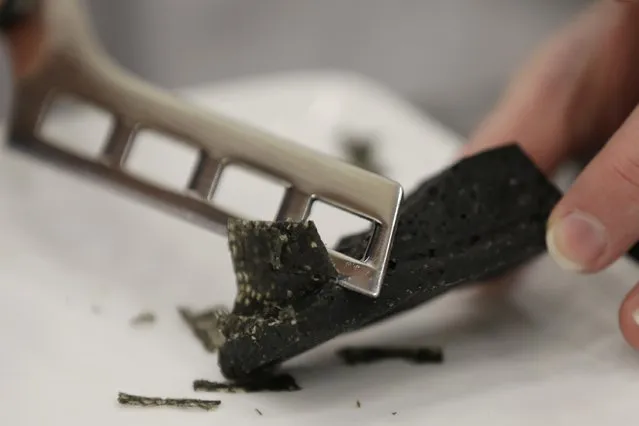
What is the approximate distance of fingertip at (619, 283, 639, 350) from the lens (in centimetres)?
78

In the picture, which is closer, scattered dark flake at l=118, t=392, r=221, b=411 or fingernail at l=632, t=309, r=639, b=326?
scattered dark flake at l=118, t=392, r=221, b=411

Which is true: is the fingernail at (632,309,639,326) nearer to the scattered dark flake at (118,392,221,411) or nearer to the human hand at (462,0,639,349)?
the human hand at (462,0,639,349)

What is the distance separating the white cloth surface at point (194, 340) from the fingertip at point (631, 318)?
0.02 meters

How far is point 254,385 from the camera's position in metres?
0.71

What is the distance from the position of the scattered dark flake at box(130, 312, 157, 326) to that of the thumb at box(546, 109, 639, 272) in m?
0.41

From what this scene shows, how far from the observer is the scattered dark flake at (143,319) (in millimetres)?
786

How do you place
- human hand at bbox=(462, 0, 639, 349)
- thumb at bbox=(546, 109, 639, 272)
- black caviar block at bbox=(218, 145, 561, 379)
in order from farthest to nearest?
human hand at bbox=(462, 0, 639, 349) < thumb at bbox=(546, 109, 639, 272) < black caviar block at bbox=(218, 145, 561, 379)

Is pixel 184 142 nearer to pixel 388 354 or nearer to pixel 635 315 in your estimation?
pixel 388 354

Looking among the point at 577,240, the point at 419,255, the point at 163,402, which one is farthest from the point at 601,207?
the point at 163,402

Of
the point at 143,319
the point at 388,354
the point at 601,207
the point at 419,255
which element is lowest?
the point at 143,319

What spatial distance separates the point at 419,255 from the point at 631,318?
0.78ft

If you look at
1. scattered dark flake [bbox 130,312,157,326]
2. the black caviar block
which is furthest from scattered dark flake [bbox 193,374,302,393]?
scattered dark flake [bbox 130,312,157,326]

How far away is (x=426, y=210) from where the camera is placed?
0.77 m

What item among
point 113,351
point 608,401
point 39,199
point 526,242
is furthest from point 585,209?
point 39,199
